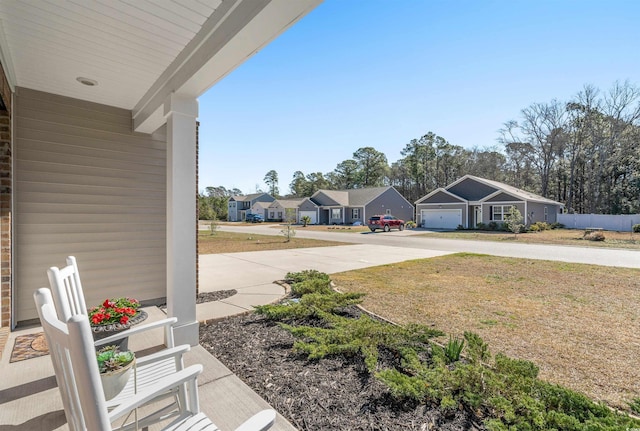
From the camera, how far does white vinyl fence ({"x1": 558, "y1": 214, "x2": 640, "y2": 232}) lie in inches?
877

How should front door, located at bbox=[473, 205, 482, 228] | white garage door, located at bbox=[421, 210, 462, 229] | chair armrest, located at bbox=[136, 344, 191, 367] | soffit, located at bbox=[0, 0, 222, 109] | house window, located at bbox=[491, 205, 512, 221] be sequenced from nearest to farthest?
chair armrest, located at bbox=[136, 344, 191, 367] → soffit, located at bbox=[0, 0, 222, 109] → house window, located at bbox=[491, 205, 512, 221] → front door, located at bbox=[473, 205, 482, 228] → white garage door, located at bbox=[421, 210, 462, 229]

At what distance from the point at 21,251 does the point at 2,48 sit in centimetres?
236

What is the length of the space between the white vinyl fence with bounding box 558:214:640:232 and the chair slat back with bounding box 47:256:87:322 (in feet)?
103

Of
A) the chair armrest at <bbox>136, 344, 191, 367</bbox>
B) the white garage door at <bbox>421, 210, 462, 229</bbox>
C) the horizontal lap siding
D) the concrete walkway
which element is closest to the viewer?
the chair armrest at <bbox>136, 344, 191, 367</bbox>

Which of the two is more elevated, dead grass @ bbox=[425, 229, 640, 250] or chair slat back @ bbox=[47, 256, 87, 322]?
chair slat back @ bbox=[47, 256, 87, 322]

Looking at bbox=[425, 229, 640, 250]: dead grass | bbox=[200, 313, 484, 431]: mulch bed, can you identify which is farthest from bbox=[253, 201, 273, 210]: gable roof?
bbox=[200, 313, 484, 431]: mulch bed

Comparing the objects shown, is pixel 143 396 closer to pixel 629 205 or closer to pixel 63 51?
pixel 63 51

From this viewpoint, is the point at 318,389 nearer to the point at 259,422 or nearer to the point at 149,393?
the point at 259,422

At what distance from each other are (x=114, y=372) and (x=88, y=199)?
3.29 metres

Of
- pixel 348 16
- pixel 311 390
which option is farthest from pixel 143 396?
pixel 348 16

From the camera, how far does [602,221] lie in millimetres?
23219

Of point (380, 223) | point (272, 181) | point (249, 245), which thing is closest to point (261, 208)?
point (380, 223)

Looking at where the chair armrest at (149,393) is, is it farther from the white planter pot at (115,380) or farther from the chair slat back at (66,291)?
the white planter pot at (115,380)

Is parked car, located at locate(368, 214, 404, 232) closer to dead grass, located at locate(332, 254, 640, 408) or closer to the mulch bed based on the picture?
dead grass, located at locate(332, 254, 640, 408)
